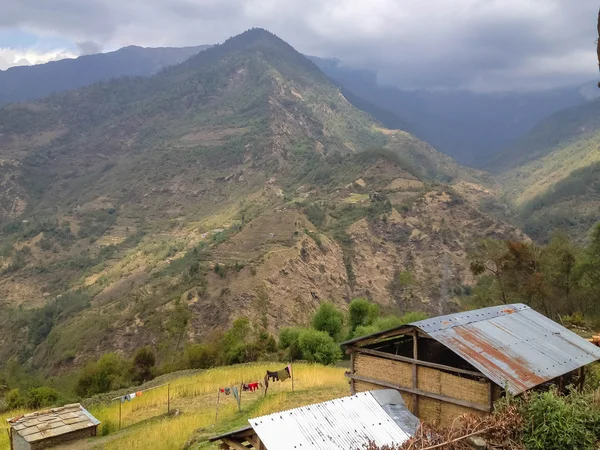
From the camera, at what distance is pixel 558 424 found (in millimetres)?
7305

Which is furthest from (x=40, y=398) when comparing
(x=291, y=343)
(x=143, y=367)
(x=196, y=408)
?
(x=291, y=343)

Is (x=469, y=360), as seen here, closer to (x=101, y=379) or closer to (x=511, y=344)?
(x=511, y=344)

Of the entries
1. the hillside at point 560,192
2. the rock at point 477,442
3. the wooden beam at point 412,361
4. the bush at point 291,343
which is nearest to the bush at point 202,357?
the bush at point 291,343

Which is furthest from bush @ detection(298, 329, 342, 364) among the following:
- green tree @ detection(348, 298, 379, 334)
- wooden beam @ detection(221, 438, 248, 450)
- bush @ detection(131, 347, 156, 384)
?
wooden beam @ detection(221, 438, 248, 450)

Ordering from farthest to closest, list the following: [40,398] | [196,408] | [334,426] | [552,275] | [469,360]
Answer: [552,275], [40,398], [196,408], [469,360], [334,426]

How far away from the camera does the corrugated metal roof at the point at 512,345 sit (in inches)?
396

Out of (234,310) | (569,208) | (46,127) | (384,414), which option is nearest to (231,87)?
(46,127)

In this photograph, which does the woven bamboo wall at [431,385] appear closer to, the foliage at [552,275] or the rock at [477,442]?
the rock at [477,442]

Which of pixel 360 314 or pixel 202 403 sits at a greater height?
pixel 202 403

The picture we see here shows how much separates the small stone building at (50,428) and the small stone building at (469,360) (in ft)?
27.5

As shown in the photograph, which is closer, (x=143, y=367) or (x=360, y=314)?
(x=143, y=367)

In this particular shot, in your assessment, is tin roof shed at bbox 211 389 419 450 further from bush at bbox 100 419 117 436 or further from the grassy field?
bush at bbox 100 419 117 436

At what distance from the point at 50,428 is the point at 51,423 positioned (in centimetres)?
24

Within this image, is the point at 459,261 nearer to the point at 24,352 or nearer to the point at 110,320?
the point at 110,320
